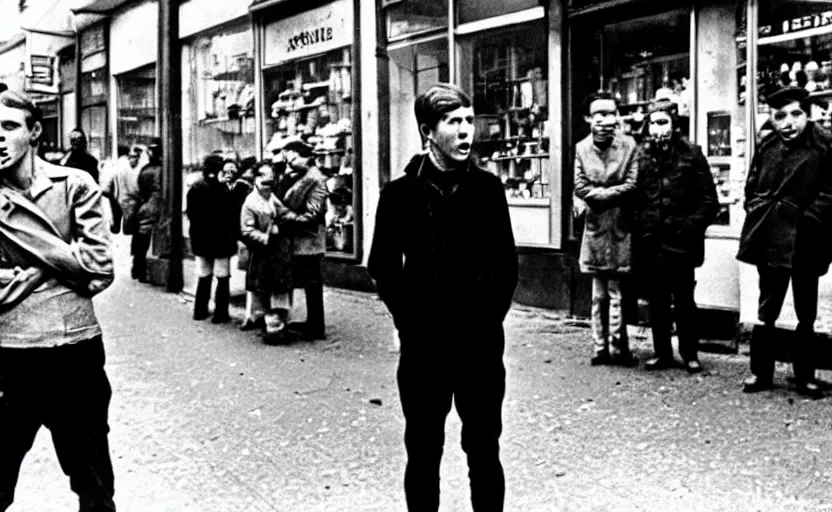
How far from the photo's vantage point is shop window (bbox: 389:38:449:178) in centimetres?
1405

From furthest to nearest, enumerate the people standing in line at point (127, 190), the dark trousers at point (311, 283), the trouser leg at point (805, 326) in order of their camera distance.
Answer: the people standing in line at point (127, 190) → the dark trousers at point (311, 283) → the trouser leg at point (805, 326)

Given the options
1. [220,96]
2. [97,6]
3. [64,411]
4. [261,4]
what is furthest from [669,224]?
[97,6]

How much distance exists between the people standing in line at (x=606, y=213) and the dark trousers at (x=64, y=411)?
16.7 feet

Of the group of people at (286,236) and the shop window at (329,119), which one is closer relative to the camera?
the group of people at (286,236)

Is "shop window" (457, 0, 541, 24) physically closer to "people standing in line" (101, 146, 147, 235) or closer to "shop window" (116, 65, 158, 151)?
"people standing in line" (101, 146, 147, 235)

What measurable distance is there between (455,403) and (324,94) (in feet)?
39.2

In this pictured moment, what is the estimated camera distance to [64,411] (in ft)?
14.0

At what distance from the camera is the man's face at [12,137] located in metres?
4.20

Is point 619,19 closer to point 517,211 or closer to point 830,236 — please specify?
point 517,211

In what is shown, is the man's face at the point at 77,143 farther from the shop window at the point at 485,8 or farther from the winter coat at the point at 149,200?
the shop window at the point at 485,8

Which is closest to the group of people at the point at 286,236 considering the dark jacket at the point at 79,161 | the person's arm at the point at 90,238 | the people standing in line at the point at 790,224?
the people standing in line at the point at 790,224

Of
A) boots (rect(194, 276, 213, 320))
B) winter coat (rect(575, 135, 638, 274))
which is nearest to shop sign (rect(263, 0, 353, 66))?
boots (rect(194, 276, 213, 320))

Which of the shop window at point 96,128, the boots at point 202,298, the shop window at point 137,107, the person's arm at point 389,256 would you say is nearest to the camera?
the person's arm at point 389,256

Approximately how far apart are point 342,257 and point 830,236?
820 cm
